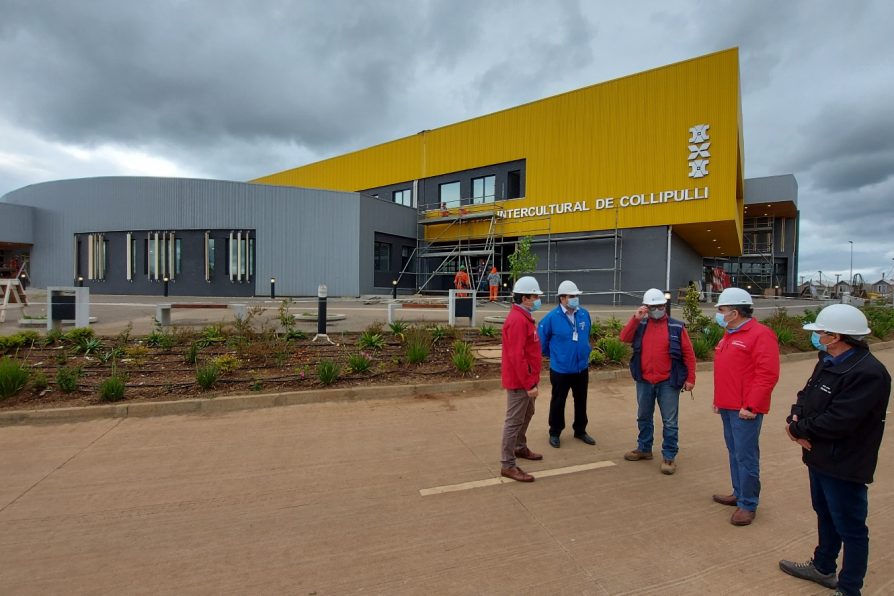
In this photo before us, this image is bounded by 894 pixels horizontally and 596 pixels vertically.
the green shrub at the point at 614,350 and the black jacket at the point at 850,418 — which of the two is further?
the green shrub at the point at 614,350

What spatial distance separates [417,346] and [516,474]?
4.13 meters

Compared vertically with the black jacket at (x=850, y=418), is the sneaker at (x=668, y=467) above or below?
below

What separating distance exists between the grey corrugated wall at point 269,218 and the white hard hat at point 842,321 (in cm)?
2301

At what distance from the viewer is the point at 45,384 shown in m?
6.06

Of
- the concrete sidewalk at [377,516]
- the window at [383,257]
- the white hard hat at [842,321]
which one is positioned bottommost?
the concrete sidewalk at [377,516]

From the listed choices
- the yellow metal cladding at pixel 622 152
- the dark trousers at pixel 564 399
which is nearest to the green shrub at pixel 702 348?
the dark trousers at pixel 564 399

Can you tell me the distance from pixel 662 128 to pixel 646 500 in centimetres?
2086

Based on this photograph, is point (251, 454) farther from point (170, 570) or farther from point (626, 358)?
point (626, 358)

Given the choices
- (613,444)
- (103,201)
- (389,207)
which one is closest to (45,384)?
(613,444)

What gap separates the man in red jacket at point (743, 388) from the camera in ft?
10.5

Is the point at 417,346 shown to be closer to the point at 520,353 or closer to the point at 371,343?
the point at 371,343

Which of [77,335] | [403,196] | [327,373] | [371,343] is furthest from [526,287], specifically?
[403,196]

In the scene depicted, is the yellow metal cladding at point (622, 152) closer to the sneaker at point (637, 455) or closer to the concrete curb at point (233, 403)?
the concrete curb at point (233, 403)

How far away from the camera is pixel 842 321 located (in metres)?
2.44
